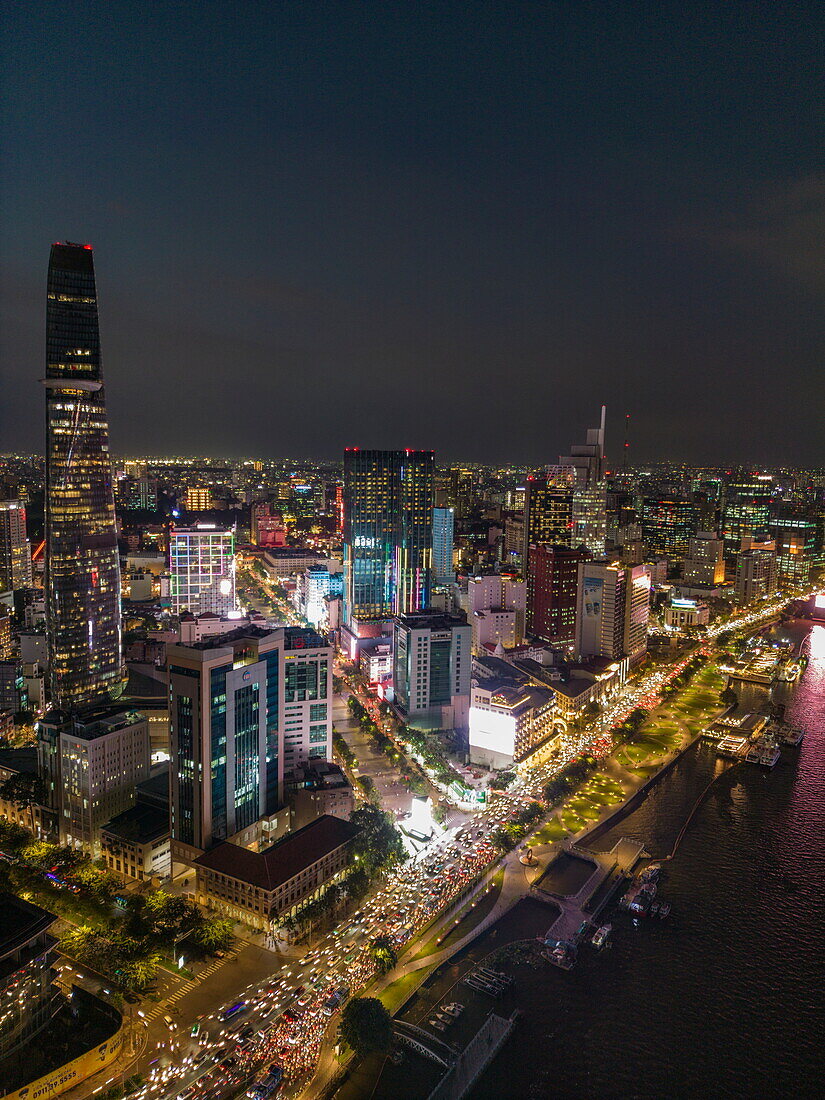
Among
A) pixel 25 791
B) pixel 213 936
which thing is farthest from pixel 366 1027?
pixel 25 791

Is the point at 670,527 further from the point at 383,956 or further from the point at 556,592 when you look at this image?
the point at 383,956

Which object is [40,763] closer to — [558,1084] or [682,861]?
[558,1084]

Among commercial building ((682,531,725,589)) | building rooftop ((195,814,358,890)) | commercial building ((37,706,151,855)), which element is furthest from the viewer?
commercial building ((682,531,725,589))

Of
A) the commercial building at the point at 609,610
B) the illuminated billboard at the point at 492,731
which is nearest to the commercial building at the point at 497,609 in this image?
the commercial building at the point at 609,610

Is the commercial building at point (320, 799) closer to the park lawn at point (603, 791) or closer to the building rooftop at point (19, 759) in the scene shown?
the park lawn at point (603, 791)

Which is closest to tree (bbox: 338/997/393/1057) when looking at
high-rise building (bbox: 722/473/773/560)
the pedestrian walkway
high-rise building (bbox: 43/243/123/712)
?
the pedestrian walkway

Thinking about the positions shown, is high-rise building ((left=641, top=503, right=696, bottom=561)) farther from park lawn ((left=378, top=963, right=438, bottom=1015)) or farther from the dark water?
park lawn ((left=378, top=963, right=438, bottom=1015))
